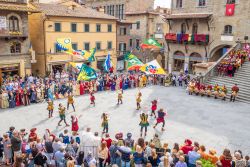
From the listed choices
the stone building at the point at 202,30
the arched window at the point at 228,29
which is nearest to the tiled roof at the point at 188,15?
the stone building at the point at 202,30

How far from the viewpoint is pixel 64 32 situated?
37594 millimetres

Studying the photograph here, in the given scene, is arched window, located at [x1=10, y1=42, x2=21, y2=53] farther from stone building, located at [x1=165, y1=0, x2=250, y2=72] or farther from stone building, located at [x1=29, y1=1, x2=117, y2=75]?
stone building, located at [x1=165, y1=0, x2=250, y2=72]

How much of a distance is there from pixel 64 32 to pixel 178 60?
59.3ft

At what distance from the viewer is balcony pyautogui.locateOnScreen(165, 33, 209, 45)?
36.6 meters

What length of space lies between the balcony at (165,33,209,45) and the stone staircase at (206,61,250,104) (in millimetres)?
A: 8909

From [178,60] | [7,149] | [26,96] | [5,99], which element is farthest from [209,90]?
[7,149]

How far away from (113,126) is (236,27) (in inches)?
956

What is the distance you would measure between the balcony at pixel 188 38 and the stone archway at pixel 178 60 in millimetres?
2169

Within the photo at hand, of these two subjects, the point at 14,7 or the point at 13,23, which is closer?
the point at 14,7

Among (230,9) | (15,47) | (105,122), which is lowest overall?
(105,122)

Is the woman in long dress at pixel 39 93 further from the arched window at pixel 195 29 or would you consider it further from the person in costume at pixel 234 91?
the arched window at pixel 195 29

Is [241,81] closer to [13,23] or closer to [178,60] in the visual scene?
[178,60]

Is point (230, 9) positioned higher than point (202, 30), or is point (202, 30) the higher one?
point (230, 9)

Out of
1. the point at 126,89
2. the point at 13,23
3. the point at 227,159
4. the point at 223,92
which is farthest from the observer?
the point at 13,23
